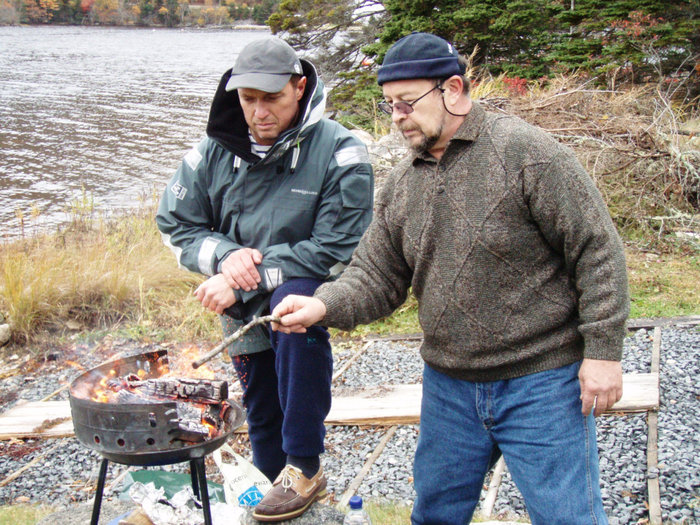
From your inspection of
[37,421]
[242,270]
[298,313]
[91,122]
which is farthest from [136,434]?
[91,122]

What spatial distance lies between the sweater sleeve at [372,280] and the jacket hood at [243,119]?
23.6 inches

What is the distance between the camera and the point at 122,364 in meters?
2.99

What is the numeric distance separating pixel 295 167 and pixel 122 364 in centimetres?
117

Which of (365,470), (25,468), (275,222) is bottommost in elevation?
(25,468)

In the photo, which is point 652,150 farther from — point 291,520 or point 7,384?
point 7,384

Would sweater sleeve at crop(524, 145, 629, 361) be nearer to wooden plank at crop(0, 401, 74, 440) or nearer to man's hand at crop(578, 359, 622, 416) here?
man's hand at crop(578, 359, 622, 416)

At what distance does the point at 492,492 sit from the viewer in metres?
3.72

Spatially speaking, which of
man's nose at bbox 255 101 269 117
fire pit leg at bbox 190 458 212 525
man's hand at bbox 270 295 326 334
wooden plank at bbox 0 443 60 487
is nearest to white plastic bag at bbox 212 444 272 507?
fire pit leg at bbox 190 458 212 525

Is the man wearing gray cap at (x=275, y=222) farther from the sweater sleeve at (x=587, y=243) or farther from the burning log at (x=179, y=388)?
the sweater sleeve at (x=587, y=243)

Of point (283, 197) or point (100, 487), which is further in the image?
point (283, 197)

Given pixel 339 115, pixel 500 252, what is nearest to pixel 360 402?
pixel 500 252

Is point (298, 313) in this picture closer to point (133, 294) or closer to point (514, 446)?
point (514, 446)

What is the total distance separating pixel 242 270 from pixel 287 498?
1009mm

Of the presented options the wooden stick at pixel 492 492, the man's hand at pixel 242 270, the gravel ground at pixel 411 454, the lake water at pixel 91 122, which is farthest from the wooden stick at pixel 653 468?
the lake water at pixel 91 122
